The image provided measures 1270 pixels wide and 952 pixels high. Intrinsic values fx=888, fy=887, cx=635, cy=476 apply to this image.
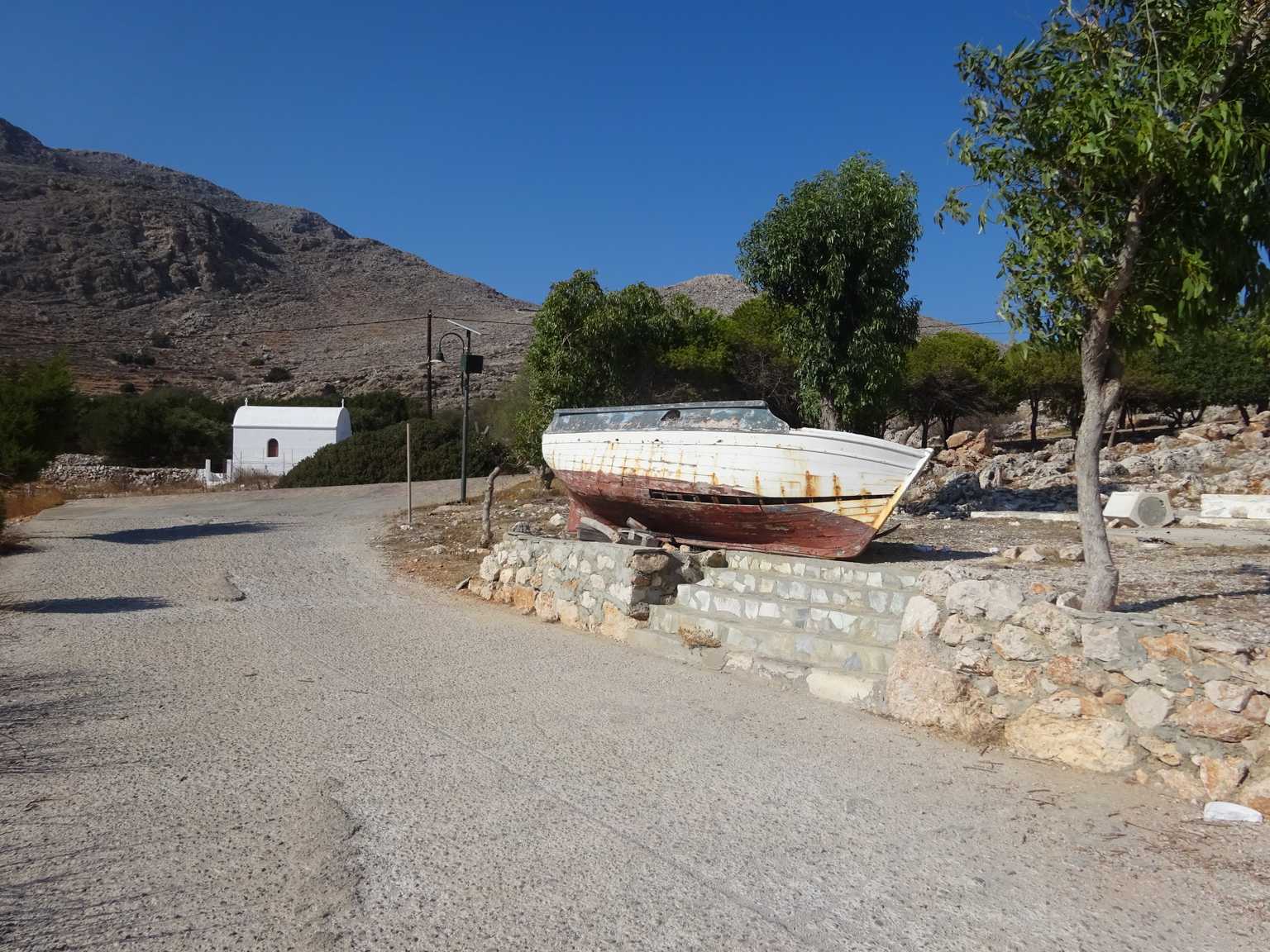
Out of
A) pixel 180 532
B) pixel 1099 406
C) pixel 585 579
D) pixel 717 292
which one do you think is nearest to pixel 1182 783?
pixel 1099 406

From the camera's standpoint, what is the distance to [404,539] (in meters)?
15.2

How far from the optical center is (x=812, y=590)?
7.35 metres

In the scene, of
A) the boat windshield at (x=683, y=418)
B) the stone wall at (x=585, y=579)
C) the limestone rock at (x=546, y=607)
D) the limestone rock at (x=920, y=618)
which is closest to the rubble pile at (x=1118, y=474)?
the boat windshield at (x=683, y=418)

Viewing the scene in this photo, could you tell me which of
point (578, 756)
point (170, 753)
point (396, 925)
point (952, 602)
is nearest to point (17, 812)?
point (170, 753)

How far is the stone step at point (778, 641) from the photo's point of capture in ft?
19.8

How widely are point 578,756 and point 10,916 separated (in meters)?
2.62

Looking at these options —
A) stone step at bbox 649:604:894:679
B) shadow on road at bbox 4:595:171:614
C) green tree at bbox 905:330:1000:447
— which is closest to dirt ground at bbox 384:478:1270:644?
stone step at bbox 649:604:894:679

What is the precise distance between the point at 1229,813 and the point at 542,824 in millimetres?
3011

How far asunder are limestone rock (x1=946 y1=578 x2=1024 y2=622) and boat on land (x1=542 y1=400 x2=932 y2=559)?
3.21m

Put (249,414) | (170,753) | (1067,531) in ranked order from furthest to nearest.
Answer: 1. (249,414)
2. (1067,531)
3. (170,753)

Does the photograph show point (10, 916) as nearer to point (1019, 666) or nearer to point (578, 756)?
point (578, 756)

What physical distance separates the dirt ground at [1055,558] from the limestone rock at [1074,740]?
0.77 m

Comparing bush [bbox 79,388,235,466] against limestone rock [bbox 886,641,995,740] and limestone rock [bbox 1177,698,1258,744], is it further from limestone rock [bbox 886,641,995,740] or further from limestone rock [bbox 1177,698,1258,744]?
limestone rock [bbox 1177,698,1258,744]

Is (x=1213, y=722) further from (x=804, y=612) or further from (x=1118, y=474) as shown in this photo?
(x=1118, y=474)
